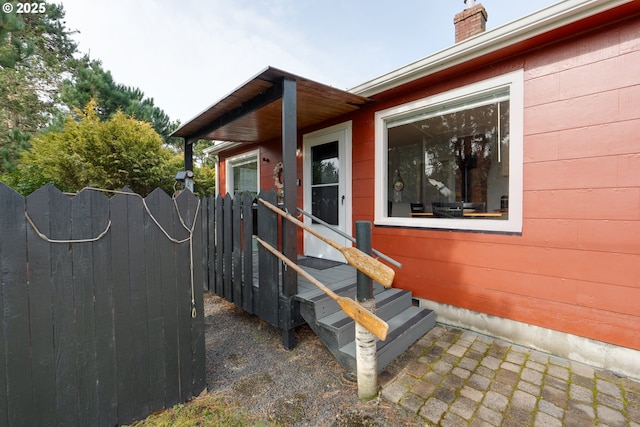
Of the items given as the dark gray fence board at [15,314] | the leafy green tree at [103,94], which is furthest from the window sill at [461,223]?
the leafy green tree at [103,94]

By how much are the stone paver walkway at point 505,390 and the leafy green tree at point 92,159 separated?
973cm

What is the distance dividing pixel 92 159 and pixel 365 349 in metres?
9.86

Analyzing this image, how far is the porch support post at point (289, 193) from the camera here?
2576mm

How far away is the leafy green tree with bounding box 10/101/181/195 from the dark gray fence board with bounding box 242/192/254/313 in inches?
311

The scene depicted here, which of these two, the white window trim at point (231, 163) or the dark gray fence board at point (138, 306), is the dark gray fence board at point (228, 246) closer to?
the dark gray fence board at point (138, 306)

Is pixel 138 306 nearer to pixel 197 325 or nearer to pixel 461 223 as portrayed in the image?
pixel 197 325

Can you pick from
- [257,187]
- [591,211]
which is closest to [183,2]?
[257,187]

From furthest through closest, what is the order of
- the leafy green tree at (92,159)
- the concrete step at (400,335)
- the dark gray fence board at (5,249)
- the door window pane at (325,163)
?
the leafy green tree at (92,159) < the door window pane at (325,163) < the concrete step at (400,335) < the dark gray fence board at (5,249)

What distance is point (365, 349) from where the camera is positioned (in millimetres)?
1843

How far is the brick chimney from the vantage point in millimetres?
3533

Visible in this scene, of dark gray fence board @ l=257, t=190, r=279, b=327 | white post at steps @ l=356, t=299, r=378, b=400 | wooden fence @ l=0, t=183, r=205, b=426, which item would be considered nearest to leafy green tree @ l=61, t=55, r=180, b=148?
dark gray fence board @ l=257, t=190, r=279, b=327

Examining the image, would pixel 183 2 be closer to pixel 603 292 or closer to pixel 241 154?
pixel 241 154

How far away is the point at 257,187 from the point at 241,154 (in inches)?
34.8

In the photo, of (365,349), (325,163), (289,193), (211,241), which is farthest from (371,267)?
(325,163)
